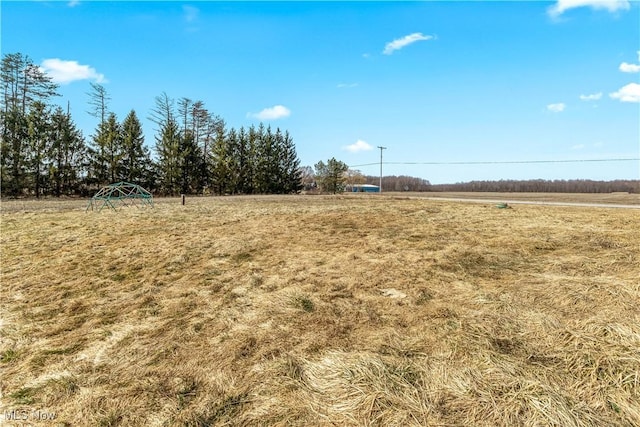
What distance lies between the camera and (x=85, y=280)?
5.65 meters

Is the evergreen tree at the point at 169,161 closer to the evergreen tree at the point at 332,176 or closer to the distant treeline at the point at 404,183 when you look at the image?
the evergreen tree at the point at 332,176

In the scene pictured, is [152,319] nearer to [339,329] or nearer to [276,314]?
[276,314]

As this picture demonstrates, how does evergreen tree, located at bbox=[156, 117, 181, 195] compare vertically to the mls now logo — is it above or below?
above

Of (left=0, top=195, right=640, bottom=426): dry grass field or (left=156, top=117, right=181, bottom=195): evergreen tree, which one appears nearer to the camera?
(left=0, top=195, right=640, bottom=426): dry grass field

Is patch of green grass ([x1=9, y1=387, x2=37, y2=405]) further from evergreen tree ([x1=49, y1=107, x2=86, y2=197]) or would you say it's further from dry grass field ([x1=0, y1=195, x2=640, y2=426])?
evergreen tree ([x1=49, y1=107, x2=86, y2=197])

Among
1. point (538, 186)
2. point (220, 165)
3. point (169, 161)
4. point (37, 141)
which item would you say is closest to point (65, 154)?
point (37, 141)

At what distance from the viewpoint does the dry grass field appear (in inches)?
97.3

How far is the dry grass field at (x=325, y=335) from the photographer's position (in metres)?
2.47

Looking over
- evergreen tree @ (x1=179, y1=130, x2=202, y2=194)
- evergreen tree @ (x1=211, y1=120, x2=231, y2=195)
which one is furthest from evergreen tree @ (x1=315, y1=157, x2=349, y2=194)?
evergreen tree @ (x1=179, y1=130, x2=202, y2=194)

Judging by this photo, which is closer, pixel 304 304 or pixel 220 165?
pixel 304 304

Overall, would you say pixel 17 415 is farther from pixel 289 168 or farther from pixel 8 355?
pixel 289 168

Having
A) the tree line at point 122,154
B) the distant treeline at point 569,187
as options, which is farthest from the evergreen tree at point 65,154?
the distant treeline at point 569,187

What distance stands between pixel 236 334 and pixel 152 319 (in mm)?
1313

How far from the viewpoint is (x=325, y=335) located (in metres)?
3.60
